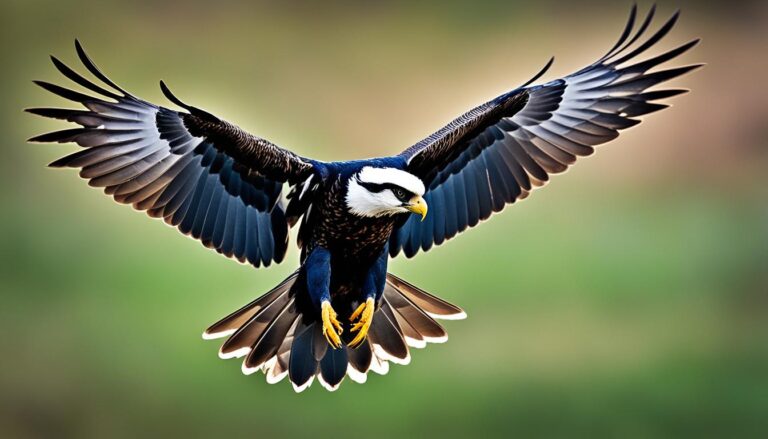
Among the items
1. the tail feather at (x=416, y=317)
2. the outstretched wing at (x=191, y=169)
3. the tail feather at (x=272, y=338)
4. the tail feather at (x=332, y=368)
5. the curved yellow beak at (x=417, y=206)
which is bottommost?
the tail feather at (x=332, y=368)

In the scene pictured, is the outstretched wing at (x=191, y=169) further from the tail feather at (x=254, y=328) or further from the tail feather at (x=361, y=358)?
the tail feather at (x=361, y=358)

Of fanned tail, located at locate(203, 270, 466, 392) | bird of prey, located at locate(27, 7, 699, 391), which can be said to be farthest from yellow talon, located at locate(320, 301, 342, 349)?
fanned tail, located at locate(203, 270, 466, 392)

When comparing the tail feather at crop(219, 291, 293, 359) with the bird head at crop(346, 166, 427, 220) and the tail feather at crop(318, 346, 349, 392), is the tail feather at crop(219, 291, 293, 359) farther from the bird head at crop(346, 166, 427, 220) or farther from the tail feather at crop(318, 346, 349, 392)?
the bird head at crop(346, 166, 427, 220)

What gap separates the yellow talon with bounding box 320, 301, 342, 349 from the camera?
21.5 ft

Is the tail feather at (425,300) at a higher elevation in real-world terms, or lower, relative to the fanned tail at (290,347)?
higher

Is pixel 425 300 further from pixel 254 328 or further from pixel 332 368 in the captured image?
pixel 254 328

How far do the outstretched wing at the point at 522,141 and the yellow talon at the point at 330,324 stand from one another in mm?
695

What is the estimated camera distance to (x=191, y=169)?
670 centimetres

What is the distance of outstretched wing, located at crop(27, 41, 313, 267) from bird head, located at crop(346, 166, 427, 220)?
0.36 m

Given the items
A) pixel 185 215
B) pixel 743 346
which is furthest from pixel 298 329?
pixel 743 346

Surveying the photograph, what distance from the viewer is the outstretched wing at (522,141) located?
278 inches

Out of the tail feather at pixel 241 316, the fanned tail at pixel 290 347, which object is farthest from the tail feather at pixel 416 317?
the tail feather at pixel 241 316

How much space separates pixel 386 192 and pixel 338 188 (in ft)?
0.96

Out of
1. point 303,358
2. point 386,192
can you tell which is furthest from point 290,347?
point 386,192
